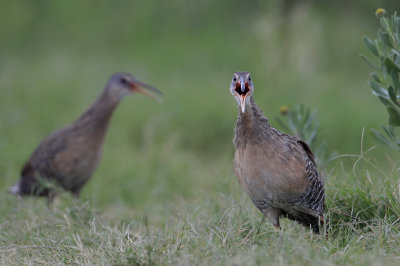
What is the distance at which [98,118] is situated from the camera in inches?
225

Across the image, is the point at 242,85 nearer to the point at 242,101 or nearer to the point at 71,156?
the point at 242,101

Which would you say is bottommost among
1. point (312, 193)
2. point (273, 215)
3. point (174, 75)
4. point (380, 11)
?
point (273, 215)

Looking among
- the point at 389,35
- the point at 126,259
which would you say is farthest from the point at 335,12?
the point at 126,259

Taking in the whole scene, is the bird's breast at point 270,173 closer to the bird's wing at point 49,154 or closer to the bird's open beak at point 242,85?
the bird's open beak at point 242,85

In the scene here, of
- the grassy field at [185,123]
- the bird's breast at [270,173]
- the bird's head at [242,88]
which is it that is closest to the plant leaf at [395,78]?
the grassy field at [185,123]

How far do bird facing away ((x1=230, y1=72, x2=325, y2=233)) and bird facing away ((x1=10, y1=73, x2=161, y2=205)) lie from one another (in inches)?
88.7

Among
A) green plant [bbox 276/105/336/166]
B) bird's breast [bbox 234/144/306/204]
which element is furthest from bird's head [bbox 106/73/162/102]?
bird's breast [bbox 234/144/306/204]

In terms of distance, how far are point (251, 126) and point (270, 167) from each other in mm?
252

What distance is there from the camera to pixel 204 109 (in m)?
8.11

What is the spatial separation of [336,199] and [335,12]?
7050 millimetres

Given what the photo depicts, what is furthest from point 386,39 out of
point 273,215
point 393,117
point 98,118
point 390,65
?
point 98,118

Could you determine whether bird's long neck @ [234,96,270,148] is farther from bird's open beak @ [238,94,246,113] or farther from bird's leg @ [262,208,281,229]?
bird's leg @ [262,208,281,229]

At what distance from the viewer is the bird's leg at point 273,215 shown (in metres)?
3.66

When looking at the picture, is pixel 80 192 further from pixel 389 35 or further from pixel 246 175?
pixel 389 35
